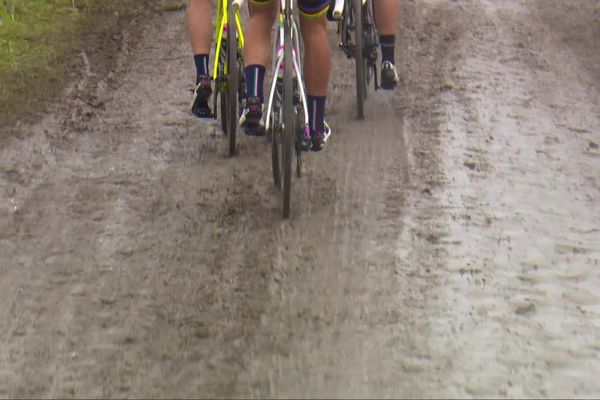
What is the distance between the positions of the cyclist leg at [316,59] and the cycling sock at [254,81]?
0.94 feet

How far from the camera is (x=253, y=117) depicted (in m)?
6.41

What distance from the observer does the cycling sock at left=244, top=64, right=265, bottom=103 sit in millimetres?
6465

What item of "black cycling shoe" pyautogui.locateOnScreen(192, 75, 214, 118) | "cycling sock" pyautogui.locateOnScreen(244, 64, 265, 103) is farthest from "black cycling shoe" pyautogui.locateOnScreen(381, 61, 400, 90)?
"cycling sock" pyautogui.locateOnScreen(244, 64, 265, 103)

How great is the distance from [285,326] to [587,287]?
1.60 m

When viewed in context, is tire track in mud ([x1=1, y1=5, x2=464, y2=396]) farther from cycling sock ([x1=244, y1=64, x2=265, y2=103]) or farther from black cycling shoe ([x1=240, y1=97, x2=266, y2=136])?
cycling sock ([x1=244, y1=64, x2=265, y2=103])

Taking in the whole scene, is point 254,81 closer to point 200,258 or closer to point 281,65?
point 281,65

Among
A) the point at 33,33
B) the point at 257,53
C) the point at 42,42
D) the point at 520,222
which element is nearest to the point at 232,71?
the point at 257,53

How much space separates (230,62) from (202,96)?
0.90ft

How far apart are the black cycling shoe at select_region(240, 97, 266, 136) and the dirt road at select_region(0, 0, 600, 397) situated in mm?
490

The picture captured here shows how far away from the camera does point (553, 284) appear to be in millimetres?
5660

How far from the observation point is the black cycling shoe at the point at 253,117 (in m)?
6.41

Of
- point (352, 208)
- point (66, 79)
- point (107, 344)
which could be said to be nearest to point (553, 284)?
point (352, 208)

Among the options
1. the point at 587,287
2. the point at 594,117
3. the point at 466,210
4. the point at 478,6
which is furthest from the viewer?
the point at 478,6

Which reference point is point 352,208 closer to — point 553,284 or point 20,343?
point 553,284
